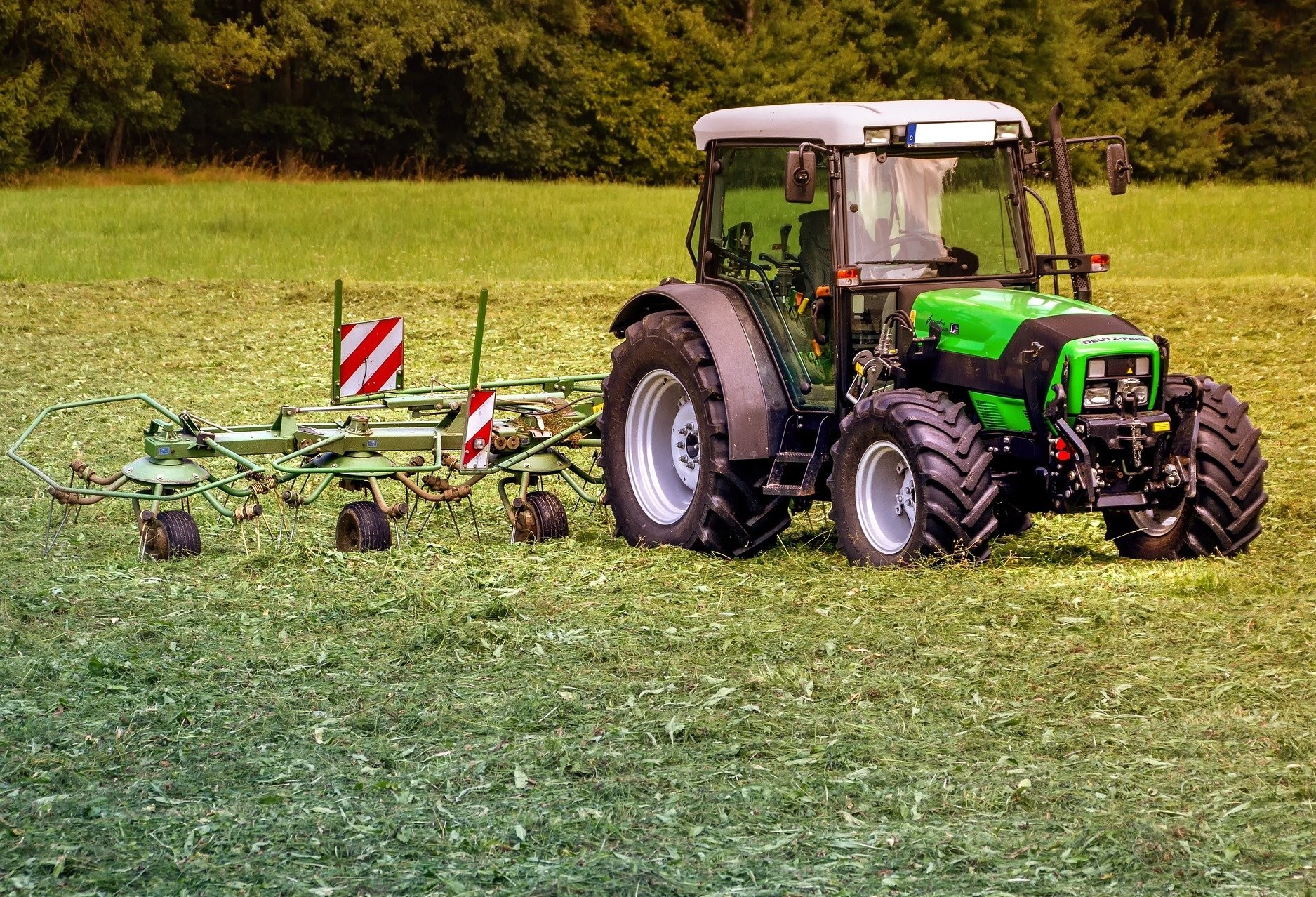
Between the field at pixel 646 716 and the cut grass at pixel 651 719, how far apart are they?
0.05 ft

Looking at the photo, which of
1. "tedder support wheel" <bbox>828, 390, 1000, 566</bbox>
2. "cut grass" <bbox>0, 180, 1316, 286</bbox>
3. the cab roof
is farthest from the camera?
"cut grass" <bbox>0, 180, 1316, 286</bbox>

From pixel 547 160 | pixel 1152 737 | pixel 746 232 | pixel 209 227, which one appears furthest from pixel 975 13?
pixel 1152 737

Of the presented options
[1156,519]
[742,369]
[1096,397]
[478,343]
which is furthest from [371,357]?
[1156,519]

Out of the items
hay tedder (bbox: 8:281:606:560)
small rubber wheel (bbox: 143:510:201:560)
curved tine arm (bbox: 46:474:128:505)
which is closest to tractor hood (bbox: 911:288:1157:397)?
hay tedder (bbox: 8:281:606:560)

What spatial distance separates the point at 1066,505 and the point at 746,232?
220cm

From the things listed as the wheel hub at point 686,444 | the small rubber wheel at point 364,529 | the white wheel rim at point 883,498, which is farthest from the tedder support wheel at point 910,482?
the small rubber wheel at point 364,529

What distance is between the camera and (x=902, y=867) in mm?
4035

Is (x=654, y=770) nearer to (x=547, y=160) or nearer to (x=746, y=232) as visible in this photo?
(x=746, y=232)

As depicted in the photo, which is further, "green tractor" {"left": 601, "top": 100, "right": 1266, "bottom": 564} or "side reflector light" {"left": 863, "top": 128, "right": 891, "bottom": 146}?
"side reflector light" {"left": 863, "top": 128, "right": 891, "bottom": 146}

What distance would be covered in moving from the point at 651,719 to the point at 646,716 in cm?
3

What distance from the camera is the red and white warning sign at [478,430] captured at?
810cm

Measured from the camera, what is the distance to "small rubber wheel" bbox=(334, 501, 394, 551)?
7.79 metres

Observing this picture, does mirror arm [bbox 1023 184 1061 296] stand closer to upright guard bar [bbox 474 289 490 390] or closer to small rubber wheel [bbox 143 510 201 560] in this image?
upright guard bar [bbox 474 289 490 390]

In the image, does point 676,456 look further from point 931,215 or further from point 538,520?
point 931,215
